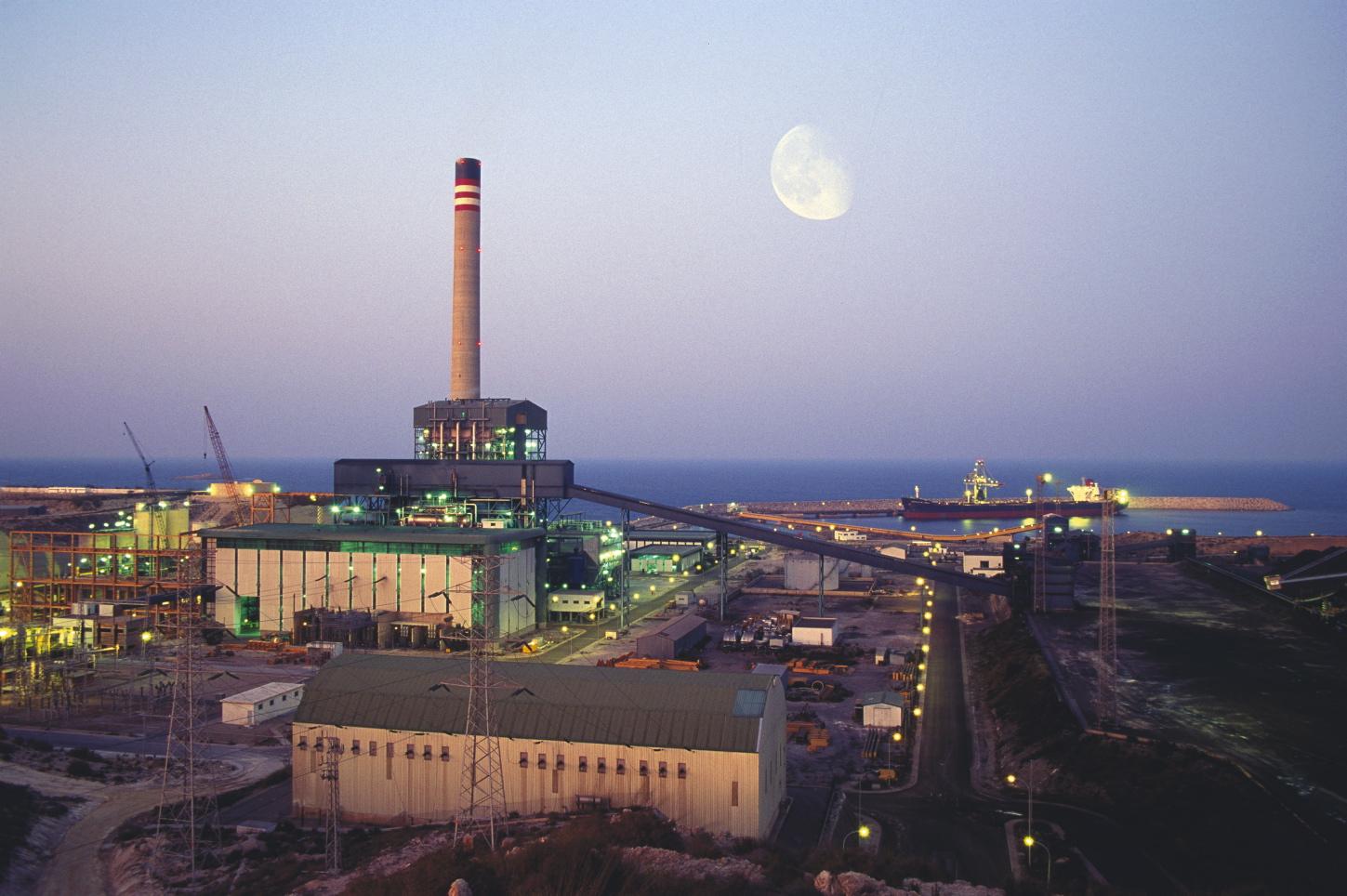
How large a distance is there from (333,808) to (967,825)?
62.0 feet

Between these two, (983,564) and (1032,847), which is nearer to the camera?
(1032,847)

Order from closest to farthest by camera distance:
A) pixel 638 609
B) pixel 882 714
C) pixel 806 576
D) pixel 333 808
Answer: pixel 333 808 → pixel 882 714 → pixel 638 609 → pixel 806 576

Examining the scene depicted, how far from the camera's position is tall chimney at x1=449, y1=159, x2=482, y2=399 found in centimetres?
8575

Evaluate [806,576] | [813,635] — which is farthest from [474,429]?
[813,635]

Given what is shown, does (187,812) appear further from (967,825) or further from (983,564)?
(983,564)

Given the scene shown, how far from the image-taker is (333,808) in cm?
2588

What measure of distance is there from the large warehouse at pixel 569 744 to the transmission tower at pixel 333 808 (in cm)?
26

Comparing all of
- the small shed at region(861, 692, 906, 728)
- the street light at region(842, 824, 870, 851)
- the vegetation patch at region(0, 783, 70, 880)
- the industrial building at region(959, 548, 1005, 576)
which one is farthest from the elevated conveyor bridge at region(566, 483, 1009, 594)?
the vegetation patch at region(0, 783, 70, 880)

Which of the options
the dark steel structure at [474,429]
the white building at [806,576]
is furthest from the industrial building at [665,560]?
the dark steel structure at [474,429]

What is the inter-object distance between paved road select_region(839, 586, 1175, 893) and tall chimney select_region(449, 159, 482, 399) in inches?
2261

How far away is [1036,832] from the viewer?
28500 mm

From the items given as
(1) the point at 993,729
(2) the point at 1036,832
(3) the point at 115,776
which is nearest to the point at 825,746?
(1) the point at 993,729

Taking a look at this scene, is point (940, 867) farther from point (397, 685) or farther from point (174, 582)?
point (174, 582)

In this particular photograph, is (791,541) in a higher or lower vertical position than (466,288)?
lower
